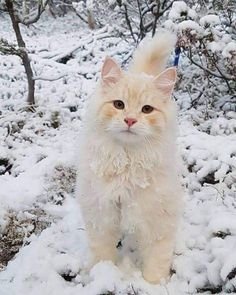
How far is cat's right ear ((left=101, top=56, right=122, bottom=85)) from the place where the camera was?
2.45 metres

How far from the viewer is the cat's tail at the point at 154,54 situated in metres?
2.76

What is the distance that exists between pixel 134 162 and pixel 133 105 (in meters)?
0.35

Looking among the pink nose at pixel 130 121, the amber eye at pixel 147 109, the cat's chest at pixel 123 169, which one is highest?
the amber eye at pixel 147 109

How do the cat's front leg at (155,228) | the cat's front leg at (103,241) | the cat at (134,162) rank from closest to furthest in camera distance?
the cat at (134,162), the cat's front leg at (155,228), the cat's front leg at (103,241)

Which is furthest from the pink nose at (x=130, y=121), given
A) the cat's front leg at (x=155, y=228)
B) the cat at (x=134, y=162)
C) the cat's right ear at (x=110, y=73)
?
the cat's front leg at (x=155, y=228)

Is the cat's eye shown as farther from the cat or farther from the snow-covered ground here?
the snow-covered ground

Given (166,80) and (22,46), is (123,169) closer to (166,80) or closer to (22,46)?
(166,80)

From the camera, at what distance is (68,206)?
376 centimetres

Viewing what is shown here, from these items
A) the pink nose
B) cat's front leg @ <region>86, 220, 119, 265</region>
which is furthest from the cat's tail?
cat's front leg @ <region>86, 220, 119, 265</region>

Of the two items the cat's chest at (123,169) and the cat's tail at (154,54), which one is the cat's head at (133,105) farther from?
the cat's tail at (154,54)

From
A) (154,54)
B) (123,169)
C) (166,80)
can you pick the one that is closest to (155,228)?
(123,169)

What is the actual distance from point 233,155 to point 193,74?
7.22 ft

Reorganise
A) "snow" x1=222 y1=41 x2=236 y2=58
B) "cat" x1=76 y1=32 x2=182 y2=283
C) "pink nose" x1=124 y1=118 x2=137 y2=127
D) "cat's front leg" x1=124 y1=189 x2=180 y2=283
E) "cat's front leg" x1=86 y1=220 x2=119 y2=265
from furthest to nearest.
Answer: "snow" x1=222 y1=41 x2=236 y2=58 → "cat's front leg" x1=86 y1=220 x2=119 y2=265 → "cat's front leg" x1=124 y1=189 x2=180 y2=283 → "cat" x1=76 y1=32 x2=182 y2=283 → "pink nose" x1=124 y1=118 x2=137 y2=127

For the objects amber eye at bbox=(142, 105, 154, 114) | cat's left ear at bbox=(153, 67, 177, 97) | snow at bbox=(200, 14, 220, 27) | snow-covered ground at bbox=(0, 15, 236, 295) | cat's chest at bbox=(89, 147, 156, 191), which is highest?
snow at bbox=(200, 14, 220, 27)
